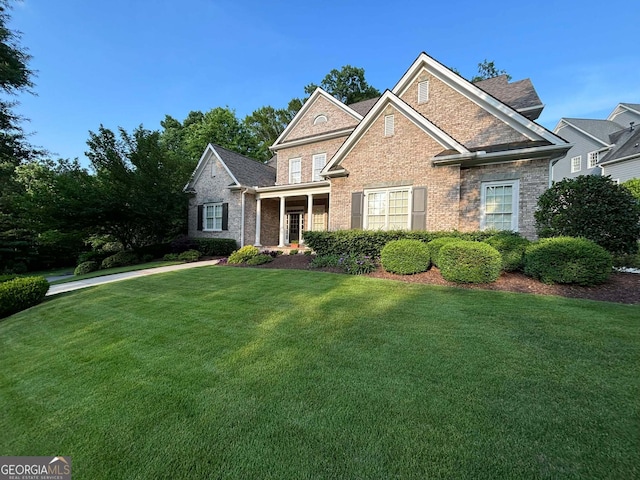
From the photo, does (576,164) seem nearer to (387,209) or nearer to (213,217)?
(387,209)

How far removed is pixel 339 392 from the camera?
2.45 metres

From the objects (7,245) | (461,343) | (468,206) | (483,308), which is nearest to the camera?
(461,343)

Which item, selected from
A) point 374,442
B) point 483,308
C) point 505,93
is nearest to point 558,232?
point 483,308

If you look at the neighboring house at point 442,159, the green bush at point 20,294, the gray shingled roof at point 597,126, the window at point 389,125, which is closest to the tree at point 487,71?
the gray shingled roof at point 597,126

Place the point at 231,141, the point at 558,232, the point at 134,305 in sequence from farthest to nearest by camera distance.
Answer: the point at 231,141 → the point at 558,232 → the point at 134,305

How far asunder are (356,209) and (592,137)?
25.1 m

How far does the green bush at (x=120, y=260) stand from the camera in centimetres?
1434

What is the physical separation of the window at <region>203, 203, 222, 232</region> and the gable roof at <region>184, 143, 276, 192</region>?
2011 millimetres

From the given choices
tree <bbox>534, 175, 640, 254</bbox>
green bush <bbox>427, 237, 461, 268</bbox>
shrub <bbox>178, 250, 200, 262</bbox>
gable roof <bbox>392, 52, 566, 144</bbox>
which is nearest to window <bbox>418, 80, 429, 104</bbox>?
gable roof <bbox>392, 52, 566, 144</bbox>

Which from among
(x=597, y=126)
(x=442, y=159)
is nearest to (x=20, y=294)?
(x=442, y=159)

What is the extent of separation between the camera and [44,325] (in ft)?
17.5

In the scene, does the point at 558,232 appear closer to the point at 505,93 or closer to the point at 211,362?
the point at 211,362

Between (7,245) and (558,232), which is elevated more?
(558,232)

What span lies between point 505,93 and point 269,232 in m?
14.8
